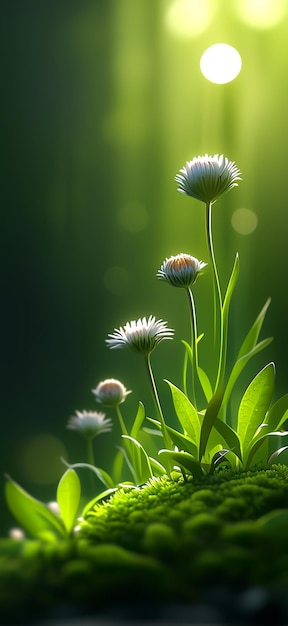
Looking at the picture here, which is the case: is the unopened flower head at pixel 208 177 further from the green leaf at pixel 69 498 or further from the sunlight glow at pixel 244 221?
the green leaf at pixel 69 498

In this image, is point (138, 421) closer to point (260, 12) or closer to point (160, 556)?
point (160, 556)

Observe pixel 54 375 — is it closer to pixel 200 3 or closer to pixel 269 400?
pixel 269 400

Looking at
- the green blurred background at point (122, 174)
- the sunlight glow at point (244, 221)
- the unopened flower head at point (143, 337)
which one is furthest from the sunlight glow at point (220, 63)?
the unopened flower head at point (143, 337)

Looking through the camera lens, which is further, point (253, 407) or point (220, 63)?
point (220, 63)

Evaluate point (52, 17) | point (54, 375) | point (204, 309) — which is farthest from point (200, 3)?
point (54, 375)

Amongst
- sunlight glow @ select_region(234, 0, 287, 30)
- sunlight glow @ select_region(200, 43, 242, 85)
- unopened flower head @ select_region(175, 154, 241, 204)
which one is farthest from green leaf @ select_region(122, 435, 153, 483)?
sunlight glow @ select_region(234, 0, 287, 30)

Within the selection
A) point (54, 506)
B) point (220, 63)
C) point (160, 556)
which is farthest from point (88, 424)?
point (220, 63)
